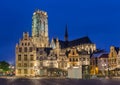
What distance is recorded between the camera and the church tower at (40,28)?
574ft

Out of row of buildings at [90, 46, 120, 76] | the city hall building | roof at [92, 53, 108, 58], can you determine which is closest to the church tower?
the city hall building

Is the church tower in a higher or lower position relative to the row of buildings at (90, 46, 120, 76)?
higher

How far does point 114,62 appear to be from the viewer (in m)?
119

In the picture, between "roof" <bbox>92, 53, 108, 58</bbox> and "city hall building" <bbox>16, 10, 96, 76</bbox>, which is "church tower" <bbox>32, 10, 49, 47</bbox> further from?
"roof" <bbox>92, 53, 108, 58</bbox>

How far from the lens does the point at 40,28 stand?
181m

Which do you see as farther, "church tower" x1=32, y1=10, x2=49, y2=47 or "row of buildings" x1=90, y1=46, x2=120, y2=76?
"church tower" x1=32, y1=10, x2=49, y2=47

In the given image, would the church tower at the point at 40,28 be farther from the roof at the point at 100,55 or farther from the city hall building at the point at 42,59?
the roof at the point at 100,55

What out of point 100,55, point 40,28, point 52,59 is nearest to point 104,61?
point 100,55

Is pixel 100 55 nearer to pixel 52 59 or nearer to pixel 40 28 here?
pixel 52 59

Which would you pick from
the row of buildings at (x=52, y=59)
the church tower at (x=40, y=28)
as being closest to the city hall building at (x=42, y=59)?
the row of buildings at (x=52, y=59)

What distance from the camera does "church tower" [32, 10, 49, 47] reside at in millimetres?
174875

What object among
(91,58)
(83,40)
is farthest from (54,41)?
(91,58)

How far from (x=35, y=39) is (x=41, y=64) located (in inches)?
2067

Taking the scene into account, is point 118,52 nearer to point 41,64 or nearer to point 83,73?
point 41,64
